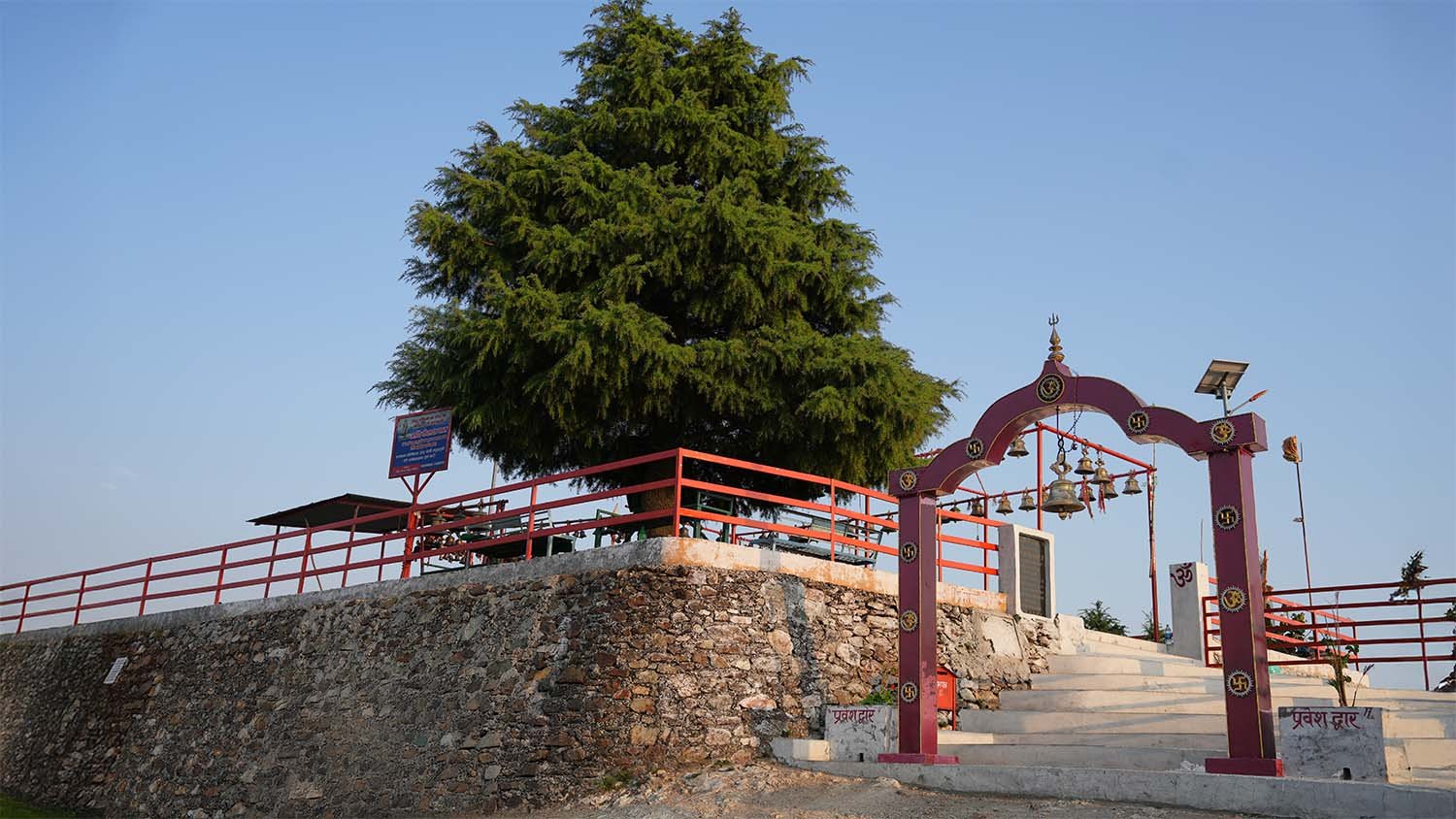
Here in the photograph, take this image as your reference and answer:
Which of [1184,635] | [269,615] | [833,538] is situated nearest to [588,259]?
[833,538]

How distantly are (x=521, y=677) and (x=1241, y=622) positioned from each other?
7104 mm

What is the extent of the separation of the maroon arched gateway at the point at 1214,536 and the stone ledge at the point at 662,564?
6.17 ft

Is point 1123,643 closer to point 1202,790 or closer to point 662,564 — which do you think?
point 662,564

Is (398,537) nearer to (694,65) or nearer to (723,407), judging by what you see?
(723,407)

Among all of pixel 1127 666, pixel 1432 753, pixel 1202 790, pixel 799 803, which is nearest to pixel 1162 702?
pixel 1127 666

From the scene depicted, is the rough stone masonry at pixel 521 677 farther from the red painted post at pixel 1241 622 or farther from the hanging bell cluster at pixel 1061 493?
the red painted post at pixel 1241 622

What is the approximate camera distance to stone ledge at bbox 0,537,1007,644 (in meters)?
12.5

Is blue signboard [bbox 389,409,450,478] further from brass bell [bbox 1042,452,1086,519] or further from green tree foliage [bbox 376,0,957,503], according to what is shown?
brass bell [bbox 1042,452,1086,519]

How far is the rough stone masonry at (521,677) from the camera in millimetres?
12008

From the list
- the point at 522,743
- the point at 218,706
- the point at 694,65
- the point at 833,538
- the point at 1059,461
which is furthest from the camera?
the point at 694,65

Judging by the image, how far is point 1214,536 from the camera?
31.8ft

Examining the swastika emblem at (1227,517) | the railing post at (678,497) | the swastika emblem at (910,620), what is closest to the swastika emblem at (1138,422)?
the swastika emblem at (1227,517)

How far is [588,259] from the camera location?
17141mm

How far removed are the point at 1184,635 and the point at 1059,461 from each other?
5497 millimetres
